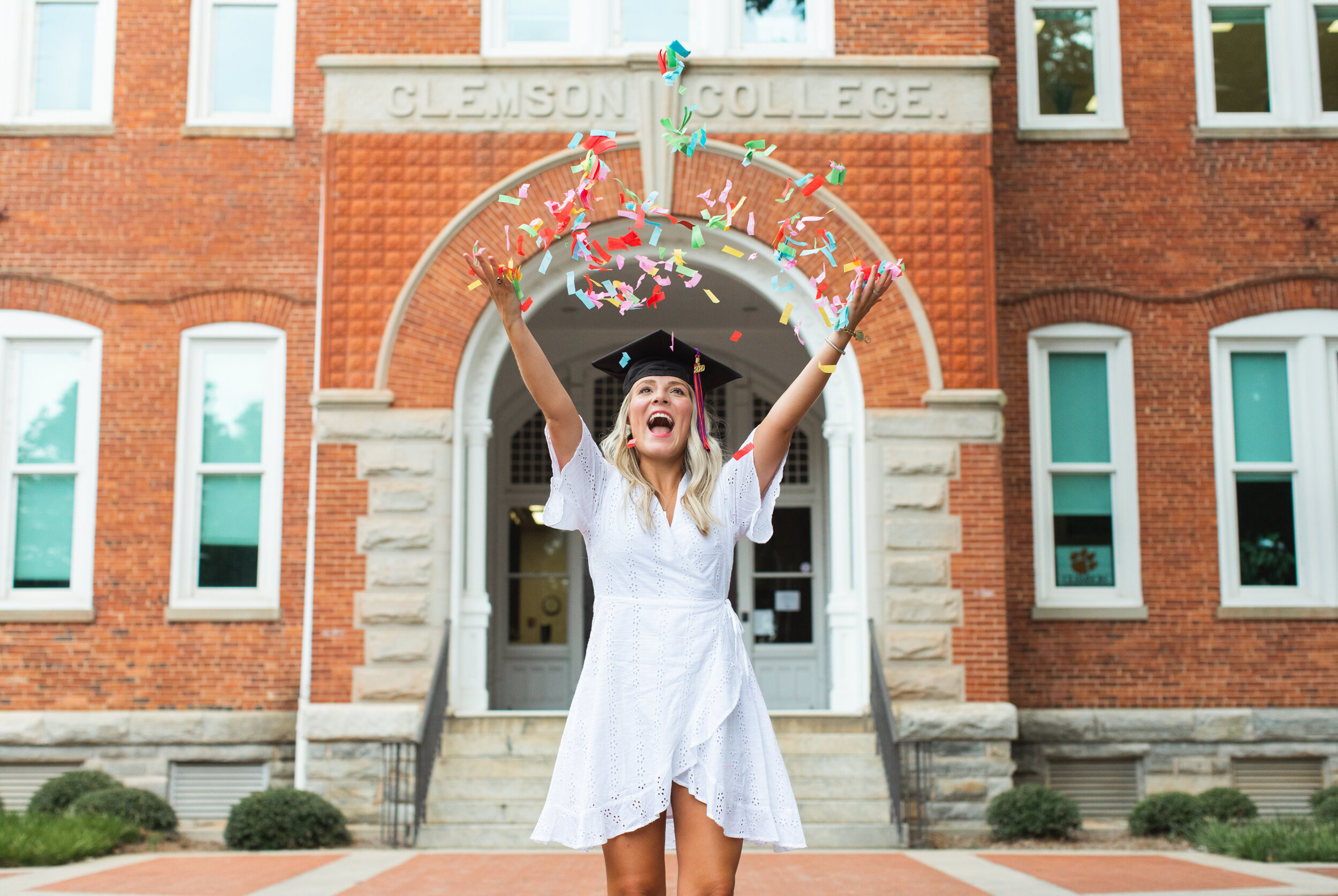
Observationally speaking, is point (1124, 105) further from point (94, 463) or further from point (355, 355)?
point (94, 463)

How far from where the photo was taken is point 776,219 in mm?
10734

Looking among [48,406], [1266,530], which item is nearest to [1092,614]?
[1266,530]

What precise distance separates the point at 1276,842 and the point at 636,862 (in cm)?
716

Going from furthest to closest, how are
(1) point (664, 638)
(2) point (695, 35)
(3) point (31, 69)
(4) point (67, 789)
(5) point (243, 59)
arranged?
(5) point (243, 59) → (3) point (31, 69) → (2) point (695, 35) → (4) point (67, 789) → (1) point (664, 638)

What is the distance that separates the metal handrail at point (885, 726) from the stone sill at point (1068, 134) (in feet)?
17.1

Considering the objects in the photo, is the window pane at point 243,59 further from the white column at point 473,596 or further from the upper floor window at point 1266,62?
the upper floor window at point 1266,62

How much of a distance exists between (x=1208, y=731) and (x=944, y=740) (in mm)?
3043

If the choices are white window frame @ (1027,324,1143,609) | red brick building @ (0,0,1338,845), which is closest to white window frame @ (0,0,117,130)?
red brick building @ (0,0,1338,845)

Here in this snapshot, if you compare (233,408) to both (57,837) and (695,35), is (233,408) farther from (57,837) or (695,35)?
(695,35)

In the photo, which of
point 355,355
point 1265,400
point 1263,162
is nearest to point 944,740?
point 1265,400

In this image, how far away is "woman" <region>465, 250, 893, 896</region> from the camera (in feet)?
9.99

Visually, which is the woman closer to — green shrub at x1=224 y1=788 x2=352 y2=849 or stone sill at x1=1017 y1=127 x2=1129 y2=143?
green shrub at x1=224 y1=788 x2=352 y2=849

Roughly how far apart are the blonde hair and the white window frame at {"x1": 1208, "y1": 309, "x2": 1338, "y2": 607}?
32.1ft

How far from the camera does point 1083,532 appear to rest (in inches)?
468
